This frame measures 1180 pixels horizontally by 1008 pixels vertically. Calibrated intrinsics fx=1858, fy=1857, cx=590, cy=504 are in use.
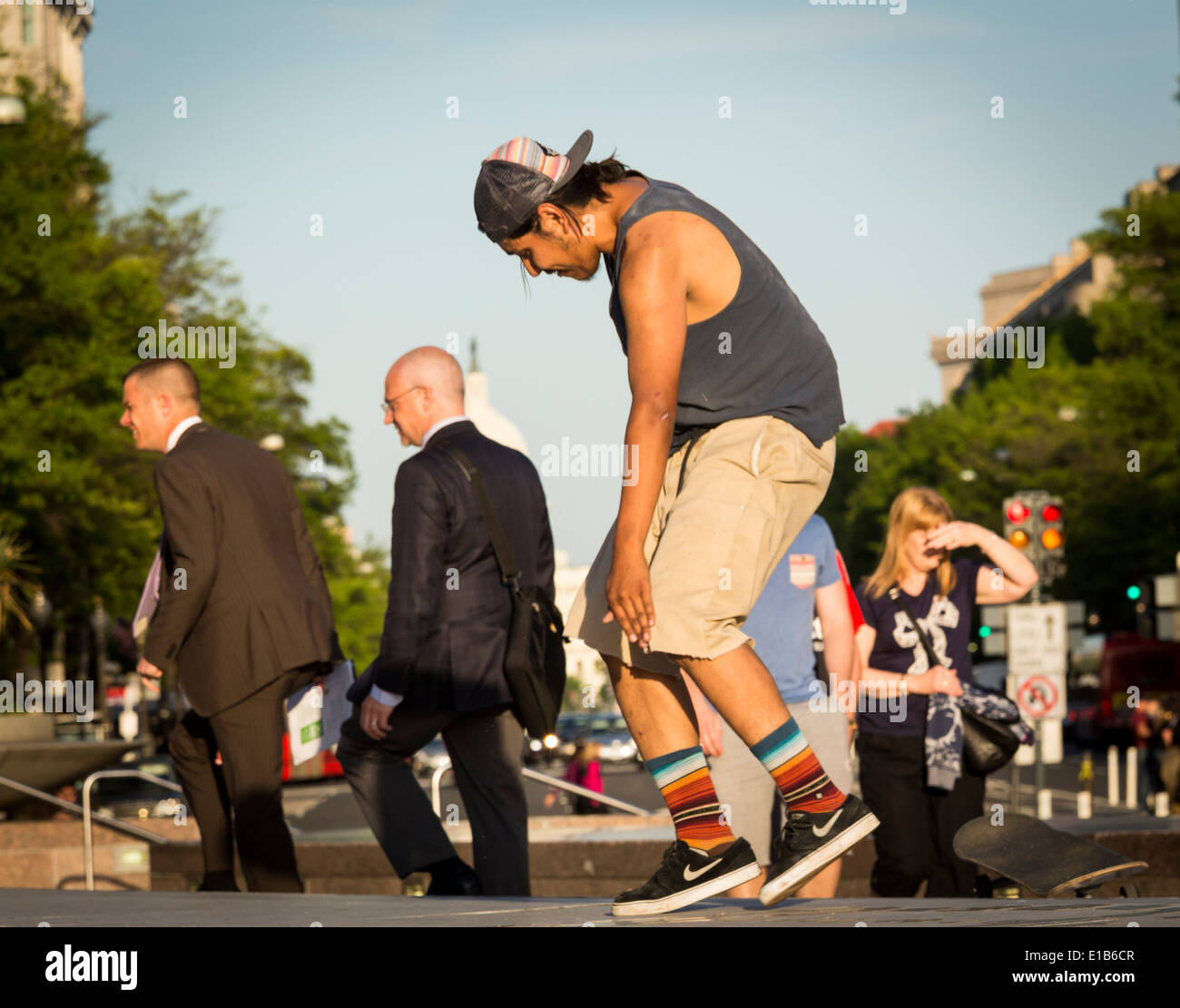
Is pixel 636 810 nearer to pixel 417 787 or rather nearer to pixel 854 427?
pixel 417 787

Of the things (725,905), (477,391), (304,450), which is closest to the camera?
(725,905)

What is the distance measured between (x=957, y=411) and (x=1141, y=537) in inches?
912

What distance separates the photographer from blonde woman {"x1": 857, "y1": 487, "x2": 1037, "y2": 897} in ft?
26.3

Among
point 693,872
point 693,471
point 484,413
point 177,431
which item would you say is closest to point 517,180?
point 693,471

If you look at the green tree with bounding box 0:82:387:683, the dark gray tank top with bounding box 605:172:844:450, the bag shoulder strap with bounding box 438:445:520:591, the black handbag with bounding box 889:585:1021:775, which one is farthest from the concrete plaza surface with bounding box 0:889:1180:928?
the green tree with bounding box 0:82:387:683

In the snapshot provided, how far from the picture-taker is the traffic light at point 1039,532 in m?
19.2

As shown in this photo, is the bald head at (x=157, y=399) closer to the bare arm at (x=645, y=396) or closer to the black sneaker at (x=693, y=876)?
the bare arm at (x=645, y=396)

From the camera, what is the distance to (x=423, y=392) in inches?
285

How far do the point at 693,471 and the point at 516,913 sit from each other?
1184 mm

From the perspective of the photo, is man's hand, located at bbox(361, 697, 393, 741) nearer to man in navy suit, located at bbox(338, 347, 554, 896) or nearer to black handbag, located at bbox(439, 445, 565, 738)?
man in navy suit, located at bbox(338, 347, 554, 896)

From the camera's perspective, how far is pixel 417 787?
7.09 metres

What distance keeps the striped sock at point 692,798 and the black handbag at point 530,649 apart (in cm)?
200
